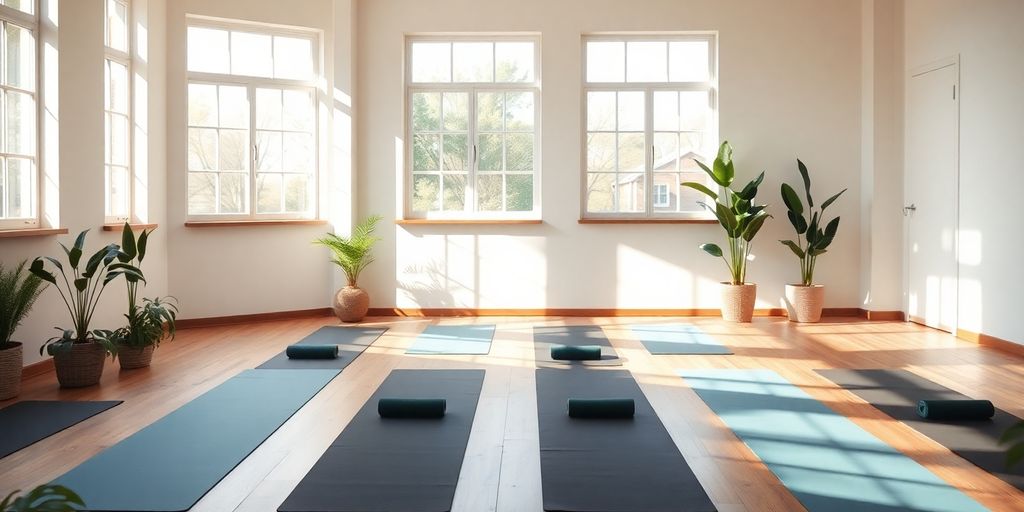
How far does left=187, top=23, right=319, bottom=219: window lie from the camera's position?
7000mm

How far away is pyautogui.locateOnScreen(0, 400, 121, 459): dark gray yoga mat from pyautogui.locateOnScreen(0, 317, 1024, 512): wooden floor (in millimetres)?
69

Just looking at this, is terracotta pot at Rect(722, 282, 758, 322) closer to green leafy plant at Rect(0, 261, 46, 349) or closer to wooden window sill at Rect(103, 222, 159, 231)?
wooden window sill at Rect(103, 222, 159, 231)

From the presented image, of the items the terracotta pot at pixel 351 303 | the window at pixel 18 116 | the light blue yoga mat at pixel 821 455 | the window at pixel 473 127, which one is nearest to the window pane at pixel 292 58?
the window at pixel 473 127

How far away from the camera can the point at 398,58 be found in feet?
24.9

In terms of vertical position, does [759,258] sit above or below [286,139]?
below

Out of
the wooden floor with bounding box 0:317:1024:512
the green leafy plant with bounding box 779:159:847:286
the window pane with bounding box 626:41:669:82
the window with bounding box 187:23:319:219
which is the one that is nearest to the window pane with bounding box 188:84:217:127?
the window with bounding box 187:23:319:219

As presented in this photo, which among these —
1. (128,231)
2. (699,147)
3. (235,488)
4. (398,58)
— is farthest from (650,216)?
(235,488)

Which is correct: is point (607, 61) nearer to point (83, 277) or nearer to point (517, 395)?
point (517, 395)

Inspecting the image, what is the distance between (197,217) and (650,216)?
3943mm

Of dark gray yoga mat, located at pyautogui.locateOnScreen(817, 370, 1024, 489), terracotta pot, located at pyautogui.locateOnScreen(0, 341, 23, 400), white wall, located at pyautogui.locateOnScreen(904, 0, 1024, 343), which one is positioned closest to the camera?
dark gray yoga mat, located at pyautogui.locateOnScreen(817, 370, 1024, 489)

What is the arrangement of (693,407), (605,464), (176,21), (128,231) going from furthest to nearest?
(176,21)
(128,231)
(693,407)
(605,464)

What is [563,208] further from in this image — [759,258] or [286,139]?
[286,139]

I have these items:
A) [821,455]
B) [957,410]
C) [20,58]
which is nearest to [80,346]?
[20,58]

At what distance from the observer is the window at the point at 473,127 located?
7.71 m
